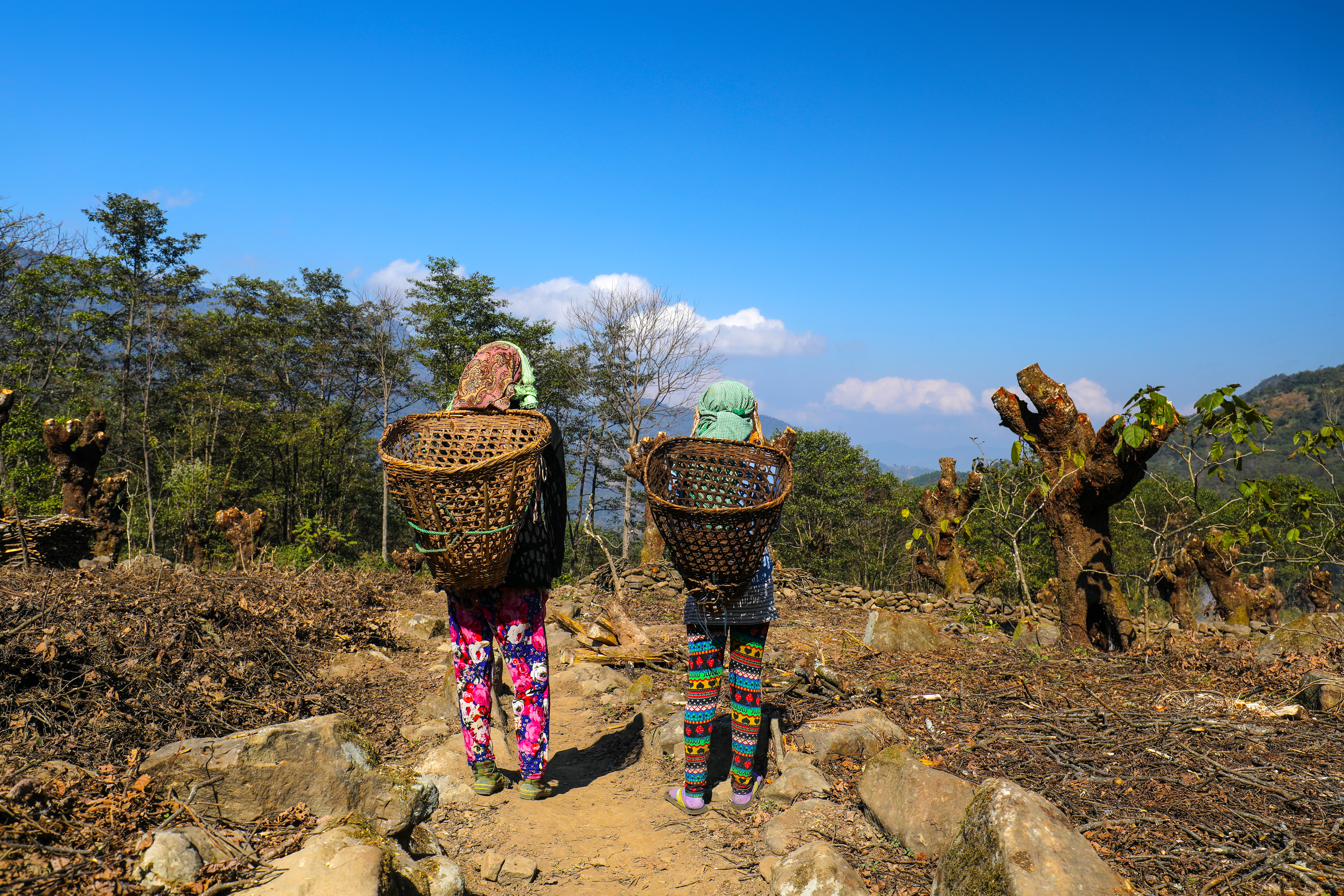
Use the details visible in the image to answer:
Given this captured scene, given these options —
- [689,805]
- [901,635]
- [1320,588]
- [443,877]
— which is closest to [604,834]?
[689,805]

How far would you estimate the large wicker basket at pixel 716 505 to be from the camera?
274 cm

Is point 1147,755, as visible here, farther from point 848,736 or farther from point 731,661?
point 731,661

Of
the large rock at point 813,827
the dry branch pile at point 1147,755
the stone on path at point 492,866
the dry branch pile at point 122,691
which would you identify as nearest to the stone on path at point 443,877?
the stone on path at point 492,866

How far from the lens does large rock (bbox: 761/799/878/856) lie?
296 cm

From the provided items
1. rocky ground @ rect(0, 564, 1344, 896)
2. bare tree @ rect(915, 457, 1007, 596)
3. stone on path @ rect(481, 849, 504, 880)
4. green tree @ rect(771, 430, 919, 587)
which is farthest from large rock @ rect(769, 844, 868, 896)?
green tree @ rect(771, 430, 919, 587)

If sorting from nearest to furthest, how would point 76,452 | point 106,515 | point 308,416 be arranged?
point 76,452 < point 106,515 < point 308,416

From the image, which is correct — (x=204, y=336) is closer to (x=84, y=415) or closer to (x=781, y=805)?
(x=84, y=415)

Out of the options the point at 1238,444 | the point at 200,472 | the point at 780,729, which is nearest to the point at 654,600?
the point at 780,729

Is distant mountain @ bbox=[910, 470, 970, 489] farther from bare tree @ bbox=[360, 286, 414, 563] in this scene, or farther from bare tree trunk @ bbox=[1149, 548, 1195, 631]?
bare tree @ bbox=[360, 286, 414, 563]

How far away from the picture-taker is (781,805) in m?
3.32

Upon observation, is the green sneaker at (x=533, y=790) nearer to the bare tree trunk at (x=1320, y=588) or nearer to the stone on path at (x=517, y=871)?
the stone on path at (x=517, y=871)

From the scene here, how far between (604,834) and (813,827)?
0.98 metres

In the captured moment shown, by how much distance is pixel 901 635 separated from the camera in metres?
6.11

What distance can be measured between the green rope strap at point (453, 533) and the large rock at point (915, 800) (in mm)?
2020
